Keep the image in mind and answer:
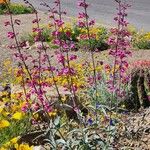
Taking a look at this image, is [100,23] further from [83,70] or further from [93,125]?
[93,125]

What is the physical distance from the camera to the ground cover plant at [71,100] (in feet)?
18.5

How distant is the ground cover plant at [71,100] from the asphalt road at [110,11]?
8.90 m

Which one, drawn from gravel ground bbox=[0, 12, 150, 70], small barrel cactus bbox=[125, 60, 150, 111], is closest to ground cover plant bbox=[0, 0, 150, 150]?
small barrel cactus bbox=[125, 60, 150, 111]

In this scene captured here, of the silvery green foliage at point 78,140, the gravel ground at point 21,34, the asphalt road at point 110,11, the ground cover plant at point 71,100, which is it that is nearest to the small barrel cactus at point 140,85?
the ground cover plant at point 71,100

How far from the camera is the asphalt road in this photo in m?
19.5

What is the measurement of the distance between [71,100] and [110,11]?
14.9 metres

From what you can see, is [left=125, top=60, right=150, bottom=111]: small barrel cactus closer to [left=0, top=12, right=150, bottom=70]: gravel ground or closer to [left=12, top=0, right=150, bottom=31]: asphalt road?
[left=0, top=12, right=150, bottom=70]: gravel ground

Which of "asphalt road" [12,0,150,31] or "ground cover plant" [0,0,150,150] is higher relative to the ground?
"ground cover plant" [0,0,150,150]

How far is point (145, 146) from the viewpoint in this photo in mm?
6254

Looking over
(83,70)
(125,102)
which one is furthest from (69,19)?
(125,102)

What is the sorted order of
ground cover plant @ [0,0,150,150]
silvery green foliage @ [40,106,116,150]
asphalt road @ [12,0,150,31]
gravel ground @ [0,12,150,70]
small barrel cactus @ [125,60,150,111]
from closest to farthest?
1. silvery green foliage @ [40,106,116,150]
2. ground cover plant @ [0,0,150,150]
3. small barrel cactus @ [125,60,150,111]
4. gravel ground @ [0,12,150,70]
5. asphalt road @ [12,0,150,31]

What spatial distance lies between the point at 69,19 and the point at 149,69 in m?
12.2

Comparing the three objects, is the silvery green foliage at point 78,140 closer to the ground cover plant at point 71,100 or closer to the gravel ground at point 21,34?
the ground cover plant at point 71,100

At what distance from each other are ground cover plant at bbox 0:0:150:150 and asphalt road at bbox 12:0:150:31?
350 inches
